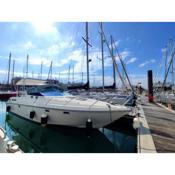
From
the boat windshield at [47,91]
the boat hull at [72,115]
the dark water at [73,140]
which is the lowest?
the dark water at [73,140]

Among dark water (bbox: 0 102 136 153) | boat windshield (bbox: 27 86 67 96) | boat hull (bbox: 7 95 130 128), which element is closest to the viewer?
dark water (bbox: 0 102 136 153)

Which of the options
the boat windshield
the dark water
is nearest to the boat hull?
the dark water

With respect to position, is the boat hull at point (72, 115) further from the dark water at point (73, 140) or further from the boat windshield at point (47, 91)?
the boat windshield at point (47, 91)

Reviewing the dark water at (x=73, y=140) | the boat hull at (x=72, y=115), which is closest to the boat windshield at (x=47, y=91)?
the boat hull at (x=72, y=115)

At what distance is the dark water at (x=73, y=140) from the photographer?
4.70 m

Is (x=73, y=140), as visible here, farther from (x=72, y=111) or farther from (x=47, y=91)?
(x=47, y=91)

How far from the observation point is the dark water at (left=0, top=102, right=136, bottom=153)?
185 inches

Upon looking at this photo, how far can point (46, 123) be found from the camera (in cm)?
634

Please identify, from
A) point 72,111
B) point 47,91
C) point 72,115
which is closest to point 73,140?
point 72,115

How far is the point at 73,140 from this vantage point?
5.25 metres

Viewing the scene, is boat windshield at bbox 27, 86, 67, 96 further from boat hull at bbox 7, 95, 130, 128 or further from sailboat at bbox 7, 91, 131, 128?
boat hull at bbox 7, 95, 130, 128

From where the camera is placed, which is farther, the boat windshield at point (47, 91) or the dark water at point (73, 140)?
the boat windshield at point (47, 91)

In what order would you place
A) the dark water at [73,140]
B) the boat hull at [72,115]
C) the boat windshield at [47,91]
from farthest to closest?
1. the boat windshield at [47,91]
2. the boat hull at [72,115]
3. the dark water at [73,140]
